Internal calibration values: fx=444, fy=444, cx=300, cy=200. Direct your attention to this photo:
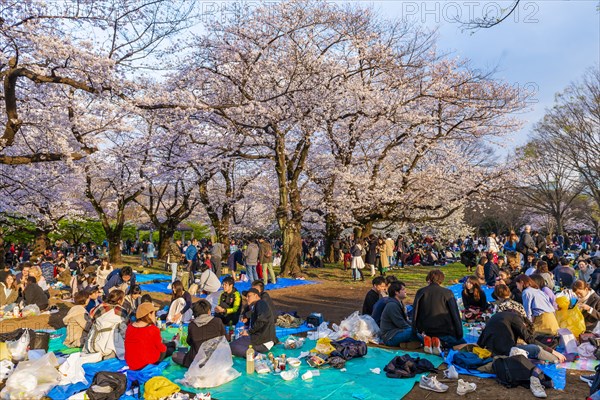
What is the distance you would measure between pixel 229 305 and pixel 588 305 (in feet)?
21.4

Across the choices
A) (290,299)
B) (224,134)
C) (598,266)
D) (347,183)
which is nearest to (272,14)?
(224,134)

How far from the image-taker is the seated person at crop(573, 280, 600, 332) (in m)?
7.79

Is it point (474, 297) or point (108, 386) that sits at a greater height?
point (474, 297)

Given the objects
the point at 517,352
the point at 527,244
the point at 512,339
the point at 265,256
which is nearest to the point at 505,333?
the point at 512,339

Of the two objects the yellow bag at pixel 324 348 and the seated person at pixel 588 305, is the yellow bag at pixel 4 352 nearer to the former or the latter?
the yellow bag at pixel 324 348

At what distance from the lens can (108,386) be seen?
533 cm

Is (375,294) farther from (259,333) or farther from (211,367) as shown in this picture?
(211,367)

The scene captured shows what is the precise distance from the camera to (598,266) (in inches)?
433

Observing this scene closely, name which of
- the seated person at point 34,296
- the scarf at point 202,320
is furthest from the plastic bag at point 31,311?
the scarf at point 202,320

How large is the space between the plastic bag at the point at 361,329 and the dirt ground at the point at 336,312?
1.70m

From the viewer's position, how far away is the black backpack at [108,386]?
520cm

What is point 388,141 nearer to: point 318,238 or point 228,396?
point 318,238

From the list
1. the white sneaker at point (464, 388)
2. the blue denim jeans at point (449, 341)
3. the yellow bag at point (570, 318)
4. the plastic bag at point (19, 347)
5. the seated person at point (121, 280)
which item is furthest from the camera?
the seated person at point (121, 280)

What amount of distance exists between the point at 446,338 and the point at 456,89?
14.2 metres
